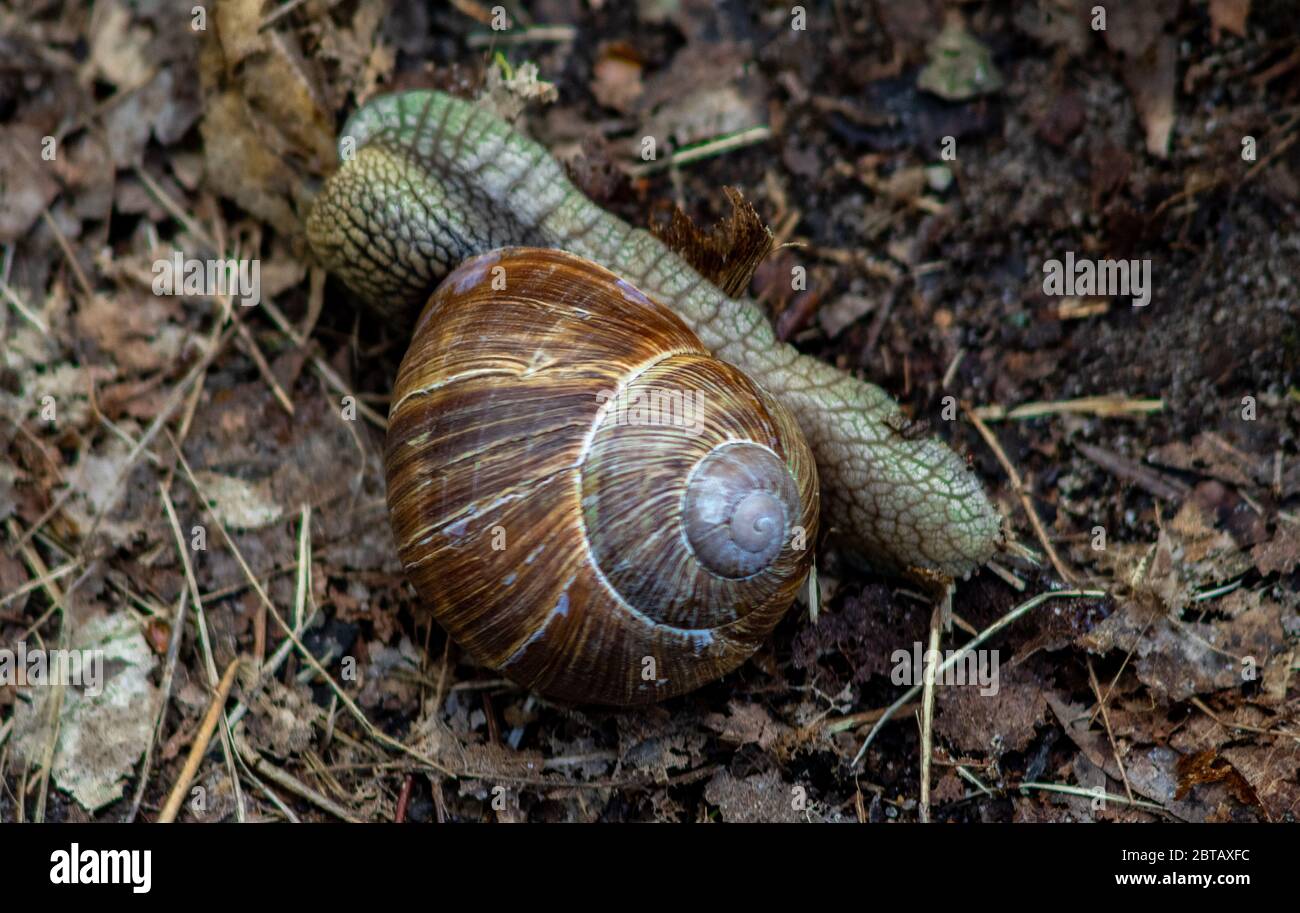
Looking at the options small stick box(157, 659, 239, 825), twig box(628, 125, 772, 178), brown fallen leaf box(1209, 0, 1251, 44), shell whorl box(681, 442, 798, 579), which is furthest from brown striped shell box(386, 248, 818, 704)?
brown fallen leaf box(1209, 0, 1251, 44)

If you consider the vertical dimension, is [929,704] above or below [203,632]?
below

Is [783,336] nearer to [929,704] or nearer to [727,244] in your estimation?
[727,244]

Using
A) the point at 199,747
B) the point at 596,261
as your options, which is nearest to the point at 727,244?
the point at 596,261

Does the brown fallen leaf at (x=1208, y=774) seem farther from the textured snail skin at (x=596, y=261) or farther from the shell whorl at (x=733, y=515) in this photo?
the shell whorl at (x=733, y=515)

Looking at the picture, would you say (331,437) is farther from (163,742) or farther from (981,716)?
(981,716)
